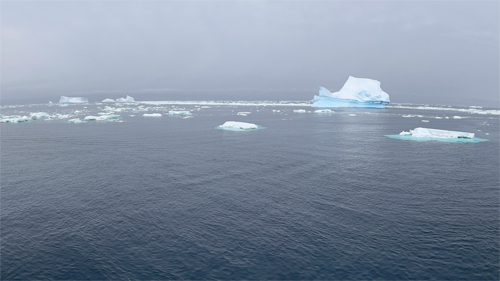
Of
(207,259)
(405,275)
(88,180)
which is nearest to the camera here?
(405,275)

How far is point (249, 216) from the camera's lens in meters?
16.2

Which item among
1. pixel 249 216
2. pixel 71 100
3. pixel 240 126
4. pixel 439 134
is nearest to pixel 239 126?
pixel 240 126

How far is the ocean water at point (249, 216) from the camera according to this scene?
1193cm

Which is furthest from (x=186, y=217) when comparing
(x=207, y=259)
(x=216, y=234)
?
(x=207, y=259)

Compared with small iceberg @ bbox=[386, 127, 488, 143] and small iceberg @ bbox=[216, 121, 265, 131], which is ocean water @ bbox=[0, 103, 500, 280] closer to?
small iceberg @ bbox=[386, 127, 488, 143]

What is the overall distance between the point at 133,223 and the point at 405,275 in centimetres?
1199

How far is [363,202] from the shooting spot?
18.0 meters

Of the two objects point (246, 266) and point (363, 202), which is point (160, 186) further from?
point (363, 202)

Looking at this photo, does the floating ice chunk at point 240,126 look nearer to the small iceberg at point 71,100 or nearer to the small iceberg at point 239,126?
the small iceberg at point 239,126

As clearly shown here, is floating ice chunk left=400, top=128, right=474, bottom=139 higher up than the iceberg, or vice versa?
the iceberg

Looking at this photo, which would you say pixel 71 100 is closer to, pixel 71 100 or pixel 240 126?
pixel 71 100

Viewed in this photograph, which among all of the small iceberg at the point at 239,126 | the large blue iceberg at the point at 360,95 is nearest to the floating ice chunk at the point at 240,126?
the small iceberg at the point at 239,126

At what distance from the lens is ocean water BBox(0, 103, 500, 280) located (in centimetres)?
1193

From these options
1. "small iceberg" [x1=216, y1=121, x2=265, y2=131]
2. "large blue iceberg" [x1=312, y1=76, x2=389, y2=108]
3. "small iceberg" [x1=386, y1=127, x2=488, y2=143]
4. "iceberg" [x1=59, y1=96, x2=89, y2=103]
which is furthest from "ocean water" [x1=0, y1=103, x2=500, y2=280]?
"iceberg" [x1=59, y1=96, x2=89, y2=103]
